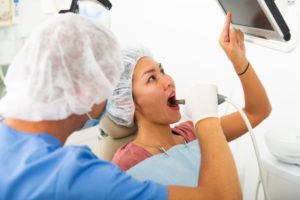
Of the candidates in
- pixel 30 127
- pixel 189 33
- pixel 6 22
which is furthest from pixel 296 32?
pixel 6 22

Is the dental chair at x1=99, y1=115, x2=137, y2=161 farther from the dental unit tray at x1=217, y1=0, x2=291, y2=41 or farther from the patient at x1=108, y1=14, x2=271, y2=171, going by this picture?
the dental unit tray at x1=217, y1=0, x2=291, y2=41

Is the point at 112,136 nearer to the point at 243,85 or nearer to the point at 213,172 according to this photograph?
the point at 243,85

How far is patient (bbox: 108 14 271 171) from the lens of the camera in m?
1.40

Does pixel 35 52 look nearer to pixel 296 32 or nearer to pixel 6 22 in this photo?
pixel 296 32

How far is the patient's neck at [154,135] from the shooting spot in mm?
1489

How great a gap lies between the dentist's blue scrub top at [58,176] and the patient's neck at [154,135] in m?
0.65

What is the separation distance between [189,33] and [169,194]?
1.49 m

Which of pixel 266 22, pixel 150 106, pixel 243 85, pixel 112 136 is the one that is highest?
pixel 266 22

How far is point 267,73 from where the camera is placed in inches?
65.9

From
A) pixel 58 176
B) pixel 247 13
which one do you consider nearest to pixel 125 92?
pixel 247 13

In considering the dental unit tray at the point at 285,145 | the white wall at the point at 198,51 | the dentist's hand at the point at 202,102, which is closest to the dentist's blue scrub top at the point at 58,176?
the dentist's hand at the point at 202,102

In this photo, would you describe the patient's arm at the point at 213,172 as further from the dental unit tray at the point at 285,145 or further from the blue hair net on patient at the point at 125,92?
the blue hair net on patient at the point at 125,92

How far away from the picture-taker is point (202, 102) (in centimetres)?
108

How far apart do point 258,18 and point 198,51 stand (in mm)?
1056
